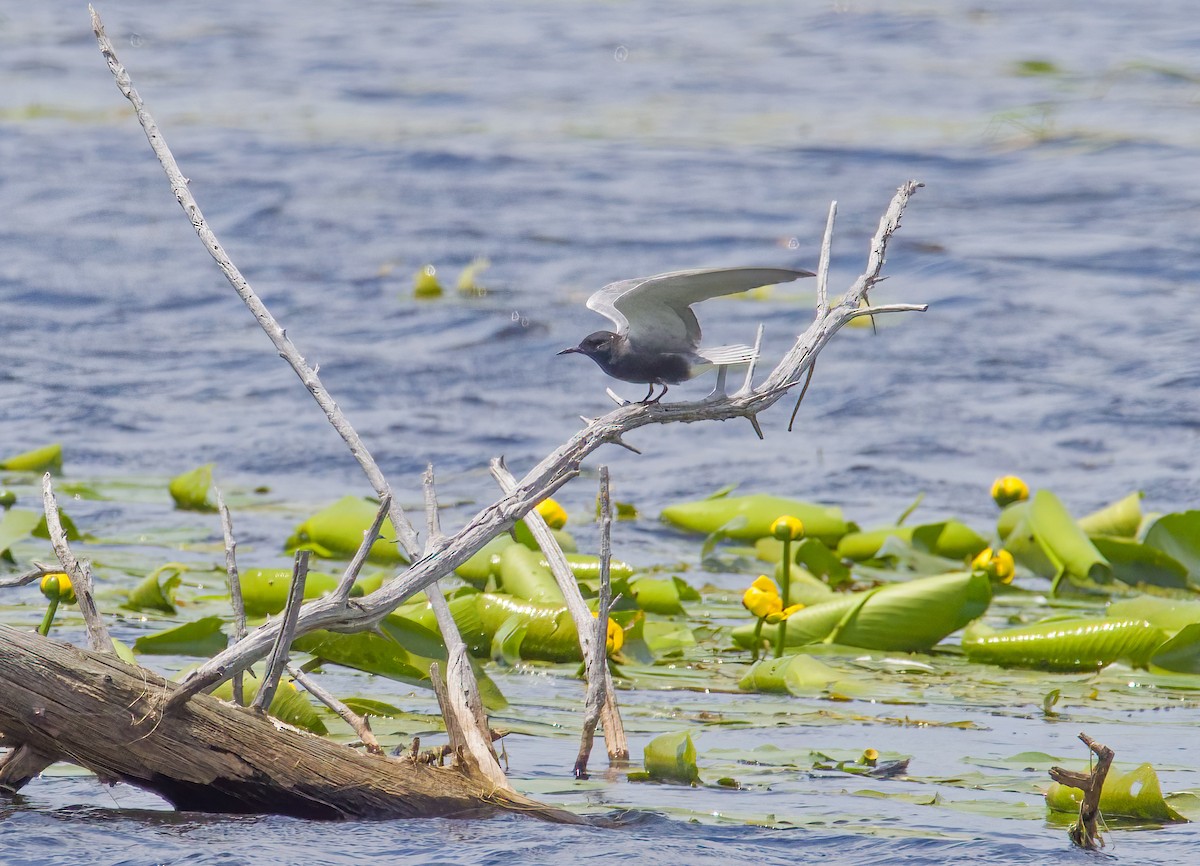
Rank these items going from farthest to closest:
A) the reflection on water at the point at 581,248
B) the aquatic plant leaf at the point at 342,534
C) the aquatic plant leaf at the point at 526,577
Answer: the reflection on water at the point at 581,248 < the aquatic plant leaf at the point at 342,534 < the aquatic plant leaf at the point at 526,577

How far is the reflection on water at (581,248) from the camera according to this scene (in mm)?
6879

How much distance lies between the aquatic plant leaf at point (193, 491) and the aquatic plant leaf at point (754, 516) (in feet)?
5.42

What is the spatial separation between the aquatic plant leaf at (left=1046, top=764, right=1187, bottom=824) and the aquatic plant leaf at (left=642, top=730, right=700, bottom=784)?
682 millimetres

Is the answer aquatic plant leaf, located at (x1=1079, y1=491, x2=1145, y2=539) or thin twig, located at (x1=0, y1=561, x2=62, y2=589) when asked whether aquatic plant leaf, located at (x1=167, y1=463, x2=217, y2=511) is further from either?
aquatic plant leaf, located at (x1=1079, y1=491, x2=1145, y2=539)

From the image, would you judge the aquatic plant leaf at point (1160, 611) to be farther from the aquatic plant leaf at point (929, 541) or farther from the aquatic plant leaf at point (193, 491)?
the aquatic plant leaf at point (193, 491)

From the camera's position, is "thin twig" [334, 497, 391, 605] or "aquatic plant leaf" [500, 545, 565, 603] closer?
"thin twig" [334, 497, 391, 605]

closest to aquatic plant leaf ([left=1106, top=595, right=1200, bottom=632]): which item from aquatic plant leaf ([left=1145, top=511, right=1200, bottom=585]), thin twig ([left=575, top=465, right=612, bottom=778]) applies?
aquatic plant leaf ([left=1145, top=511, right=1200, bottom=585])

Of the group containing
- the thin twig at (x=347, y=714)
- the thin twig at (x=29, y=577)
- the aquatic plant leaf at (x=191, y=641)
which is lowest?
the aquatic plant leaf at (x=191, y=641)

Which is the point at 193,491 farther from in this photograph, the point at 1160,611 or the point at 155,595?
the point at 1160,611

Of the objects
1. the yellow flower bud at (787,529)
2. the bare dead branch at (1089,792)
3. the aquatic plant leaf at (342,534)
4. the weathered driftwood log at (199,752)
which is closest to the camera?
the bare dead branch at (1089,792)

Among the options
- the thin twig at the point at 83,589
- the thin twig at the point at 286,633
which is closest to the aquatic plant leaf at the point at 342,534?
the thin twig at the point at 83,589

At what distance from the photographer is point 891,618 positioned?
436 centimetres

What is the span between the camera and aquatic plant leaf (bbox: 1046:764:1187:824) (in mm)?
2969

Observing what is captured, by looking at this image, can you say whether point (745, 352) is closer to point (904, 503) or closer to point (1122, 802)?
point (1122, 802)
